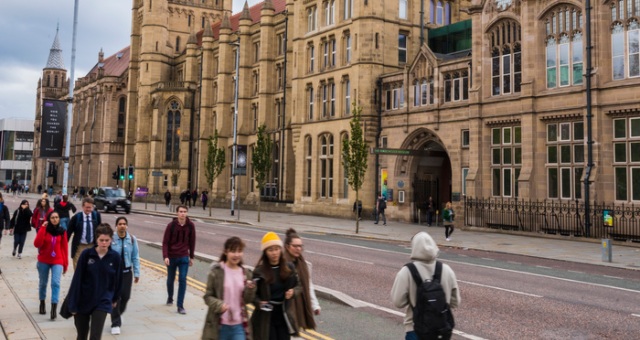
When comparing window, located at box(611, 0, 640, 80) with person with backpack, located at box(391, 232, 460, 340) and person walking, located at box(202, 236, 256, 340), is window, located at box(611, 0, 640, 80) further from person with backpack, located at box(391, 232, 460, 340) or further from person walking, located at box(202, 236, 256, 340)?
person walking, located at box(202, 236, 256, 340)

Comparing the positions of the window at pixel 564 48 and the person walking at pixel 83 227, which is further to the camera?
the window at pixel 564 48

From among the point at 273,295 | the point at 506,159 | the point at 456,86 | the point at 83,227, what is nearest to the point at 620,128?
the point at 506,159

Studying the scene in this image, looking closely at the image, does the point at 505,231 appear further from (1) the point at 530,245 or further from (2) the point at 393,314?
(2) the point at 393,314

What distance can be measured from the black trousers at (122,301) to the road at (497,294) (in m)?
2.82

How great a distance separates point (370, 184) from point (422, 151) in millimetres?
4061

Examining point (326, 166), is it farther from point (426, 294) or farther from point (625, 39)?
point (426, 294)

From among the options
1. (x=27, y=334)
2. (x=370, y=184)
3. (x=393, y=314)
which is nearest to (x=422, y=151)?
(x=370, y=184)

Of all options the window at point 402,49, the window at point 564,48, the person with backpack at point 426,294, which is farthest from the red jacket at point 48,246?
the window at point 402,49

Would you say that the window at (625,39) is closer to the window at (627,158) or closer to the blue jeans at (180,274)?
the window at (627,158)

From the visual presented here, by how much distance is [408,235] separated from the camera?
25.1 metres

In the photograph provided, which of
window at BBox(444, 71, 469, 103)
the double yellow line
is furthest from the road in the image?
window at BBox(444, 71, 469, 103)

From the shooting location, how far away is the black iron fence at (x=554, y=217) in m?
21.2

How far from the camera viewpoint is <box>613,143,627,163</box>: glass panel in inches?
868

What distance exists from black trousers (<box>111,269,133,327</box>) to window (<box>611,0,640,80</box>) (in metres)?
21.6
